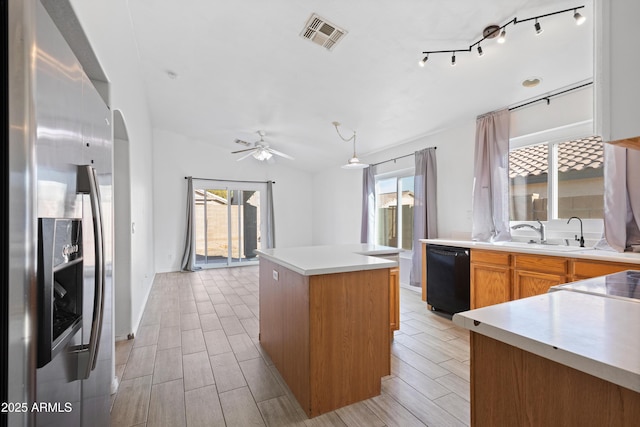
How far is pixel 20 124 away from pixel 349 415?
2.08 meters

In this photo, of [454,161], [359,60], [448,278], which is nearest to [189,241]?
[359,60]

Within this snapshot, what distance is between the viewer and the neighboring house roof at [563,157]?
9.63 feet

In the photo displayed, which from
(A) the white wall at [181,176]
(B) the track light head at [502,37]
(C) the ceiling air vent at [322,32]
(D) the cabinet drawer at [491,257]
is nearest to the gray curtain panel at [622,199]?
(D) the cabinet drawer at [491,257]

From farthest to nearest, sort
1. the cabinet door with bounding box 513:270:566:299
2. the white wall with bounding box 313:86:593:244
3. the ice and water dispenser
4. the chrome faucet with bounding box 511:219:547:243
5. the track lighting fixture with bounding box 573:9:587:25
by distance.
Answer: the chrome faucet with bounding box 511:219:547:243 → the white wall with bounding box 313:86:593:244 → the cabinet door with bounding box 513:270:566:299 → the track lighting fixture with bounding box 573:9:587:25 → the ice and water dispenser

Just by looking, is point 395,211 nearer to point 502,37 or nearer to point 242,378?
point 502,37

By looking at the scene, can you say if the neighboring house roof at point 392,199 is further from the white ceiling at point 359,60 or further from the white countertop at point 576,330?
the white countertop at point 576,330

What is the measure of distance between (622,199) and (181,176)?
7328 mm

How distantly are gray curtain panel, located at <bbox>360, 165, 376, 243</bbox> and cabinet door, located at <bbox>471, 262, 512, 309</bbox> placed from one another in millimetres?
2680

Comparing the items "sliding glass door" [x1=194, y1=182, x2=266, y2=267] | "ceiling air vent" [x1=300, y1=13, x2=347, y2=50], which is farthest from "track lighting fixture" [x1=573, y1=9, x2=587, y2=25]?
"sliding glass door" [x1=194, y1=182, x2=266, y2=267]

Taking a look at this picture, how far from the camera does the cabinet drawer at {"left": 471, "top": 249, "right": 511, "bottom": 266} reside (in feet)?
9.51

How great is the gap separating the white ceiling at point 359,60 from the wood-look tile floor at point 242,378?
2720 millimetres

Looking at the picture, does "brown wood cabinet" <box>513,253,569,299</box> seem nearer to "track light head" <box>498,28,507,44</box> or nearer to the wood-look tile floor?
the wood-look tile floor

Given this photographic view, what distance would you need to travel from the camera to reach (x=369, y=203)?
5.75 metres

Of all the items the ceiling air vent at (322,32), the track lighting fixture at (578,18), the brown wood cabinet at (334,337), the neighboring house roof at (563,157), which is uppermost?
the ceiling air vent at (322,32)
